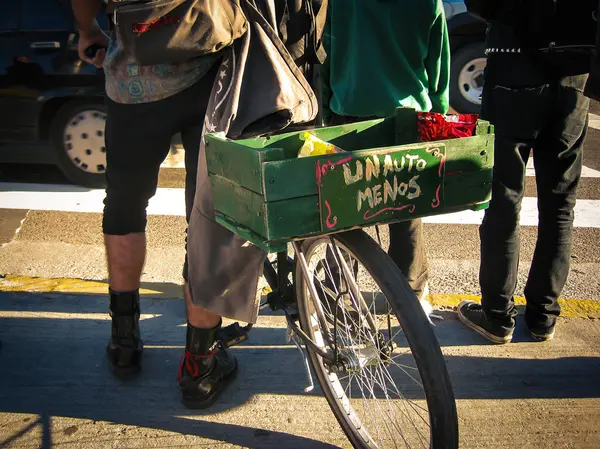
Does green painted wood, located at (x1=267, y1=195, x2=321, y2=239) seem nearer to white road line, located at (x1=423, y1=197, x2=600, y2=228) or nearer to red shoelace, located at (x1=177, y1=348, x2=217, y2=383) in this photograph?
red shoelace, located at (x1=177, y1=348, x2=217, y2=383)

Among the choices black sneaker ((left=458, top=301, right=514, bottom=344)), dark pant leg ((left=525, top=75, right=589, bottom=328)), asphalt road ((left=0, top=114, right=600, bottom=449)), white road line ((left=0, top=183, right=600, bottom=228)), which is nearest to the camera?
asphalt road ((left=0, top=114, right=600, bottom=449))

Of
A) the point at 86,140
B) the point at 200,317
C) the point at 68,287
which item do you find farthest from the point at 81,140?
the point at 200,317

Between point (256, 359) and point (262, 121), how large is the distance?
1209mm

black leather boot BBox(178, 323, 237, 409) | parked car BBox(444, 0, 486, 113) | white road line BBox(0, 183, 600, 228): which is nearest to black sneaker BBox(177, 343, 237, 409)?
black leather boot BBox(178, 323, 237, 409)

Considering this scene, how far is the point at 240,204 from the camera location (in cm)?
215

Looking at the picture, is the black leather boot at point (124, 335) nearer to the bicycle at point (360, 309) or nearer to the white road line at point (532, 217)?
the bicycle at point (360, 309)

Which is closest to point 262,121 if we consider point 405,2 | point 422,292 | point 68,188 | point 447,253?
point 405,2

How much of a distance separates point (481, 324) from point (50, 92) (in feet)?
13.8

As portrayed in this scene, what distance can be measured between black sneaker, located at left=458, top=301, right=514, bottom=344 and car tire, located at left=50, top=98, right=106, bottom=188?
11.9ft

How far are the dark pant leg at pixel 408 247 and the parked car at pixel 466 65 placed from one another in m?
4.89

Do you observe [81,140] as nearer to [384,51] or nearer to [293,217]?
[384,51]

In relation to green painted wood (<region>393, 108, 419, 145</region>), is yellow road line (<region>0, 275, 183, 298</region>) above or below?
below

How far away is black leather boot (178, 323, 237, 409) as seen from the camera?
2.82 m

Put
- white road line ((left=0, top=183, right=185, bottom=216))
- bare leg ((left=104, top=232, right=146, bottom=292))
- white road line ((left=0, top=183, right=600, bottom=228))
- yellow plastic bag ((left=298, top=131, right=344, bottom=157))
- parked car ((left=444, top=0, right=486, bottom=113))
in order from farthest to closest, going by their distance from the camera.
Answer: parked car ((left=444, top=0, right=486, bottom=113))
white road line ((left=0, top=183, right=185, bottom=216))
white road line ((left=0, top=183, right=600, bottom=228))
bare leg ((left=104, top=232, right=146, bottom=292))
yellow plastic bag ((left=298, top=131, right=344, bottom=157))
